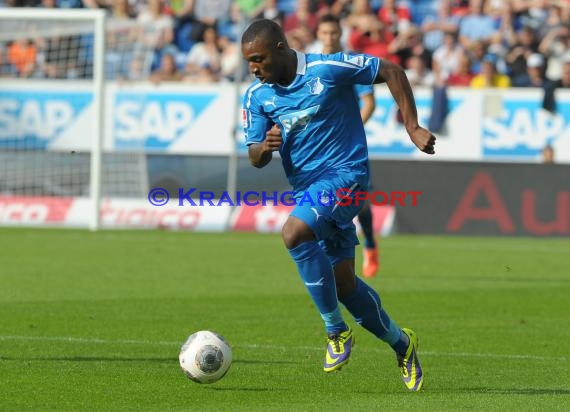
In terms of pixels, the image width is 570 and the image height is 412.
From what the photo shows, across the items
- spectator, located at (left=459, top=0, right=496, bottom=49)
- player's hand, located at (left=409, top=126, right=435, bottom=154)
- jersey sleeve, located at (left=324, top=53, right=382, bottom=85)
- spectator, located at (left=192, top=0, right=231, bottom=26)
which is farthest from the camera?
spectator, located at (left=192, top=0, right=231, bottom=26)

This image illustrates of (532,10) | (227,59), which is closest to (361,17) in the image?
(227,59)

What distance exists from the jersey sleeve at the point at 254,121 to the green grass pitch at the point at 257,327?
1.42 m

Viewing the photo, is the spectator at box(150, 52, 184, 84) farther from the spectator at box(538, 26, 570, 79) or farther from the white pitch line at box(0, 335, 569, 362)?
the white pitch line at box(0, 335, 569, 362)

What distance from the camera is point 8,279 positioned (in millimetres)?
13344

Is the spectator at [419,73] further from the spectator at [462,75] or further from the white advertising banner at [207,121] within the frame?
the white advertising banner at [207,121]

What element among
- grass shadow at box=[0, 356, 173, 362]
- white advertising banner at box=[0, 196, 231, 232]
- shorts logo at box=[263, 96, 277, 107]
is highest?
shorts logo at box=[263, 96, 277, 107]

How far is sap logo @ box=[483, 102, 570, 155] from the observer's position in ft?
69.7

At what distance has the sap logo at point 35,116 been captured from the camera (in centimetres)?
2112

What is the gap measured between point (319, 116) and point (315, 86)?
17cm

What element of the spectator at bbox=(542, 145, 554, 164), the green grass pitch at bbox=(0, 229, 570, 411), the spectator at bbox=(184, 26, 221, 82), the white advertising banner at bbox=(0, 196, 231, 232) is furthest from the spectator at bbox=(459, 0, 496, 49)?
the green grass pitch at bbox=(0, 229, 570, 411)

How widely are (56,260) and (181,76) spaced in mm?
8878

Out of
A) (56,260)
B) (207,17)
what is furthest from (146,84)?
(56,260)

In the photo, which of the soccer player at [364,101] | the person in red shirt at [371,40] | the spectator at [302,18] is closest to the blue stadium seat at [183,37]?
the spectator at [302,18]

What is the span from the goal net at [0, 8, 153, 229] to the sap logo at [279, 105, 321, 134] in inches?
497
